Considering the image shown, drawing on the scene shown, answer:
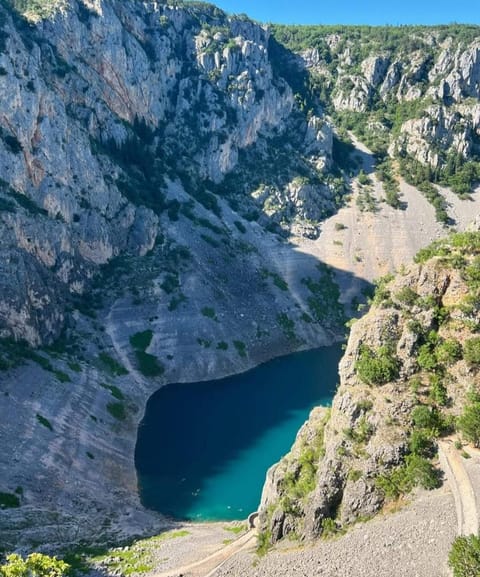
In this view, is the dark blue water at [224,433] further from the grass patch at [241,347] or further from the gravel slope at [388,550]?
the gravel slope at [388,550]

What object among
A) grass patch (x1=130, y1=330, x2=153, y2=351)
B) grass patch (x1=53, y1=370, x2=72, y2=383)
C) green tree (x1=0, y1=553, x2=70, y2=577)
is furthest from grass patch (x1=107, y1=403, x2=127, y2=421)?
green tree (x1=0, y1=553, x2=70, y2=577)

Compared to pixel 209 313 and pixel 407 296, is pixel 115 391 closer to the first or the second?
pixel 209 313

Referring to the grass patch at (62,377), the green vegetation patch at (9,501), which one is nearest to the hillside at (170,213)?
the green vegetation patch at (9,501)

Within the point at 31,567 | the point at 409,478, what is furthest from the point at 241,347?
the point at 31,567

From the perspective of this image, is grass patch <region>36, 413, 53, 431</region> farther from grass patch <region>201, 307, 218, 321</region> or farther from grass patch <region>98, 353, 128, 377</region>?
grass patch <region>201, 307, 218, 321</region>

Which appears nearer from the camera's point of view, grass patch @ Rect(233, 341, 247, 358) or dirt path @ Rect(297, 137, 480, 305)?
grass patch @ Rect(233, 341, 247, 358)
